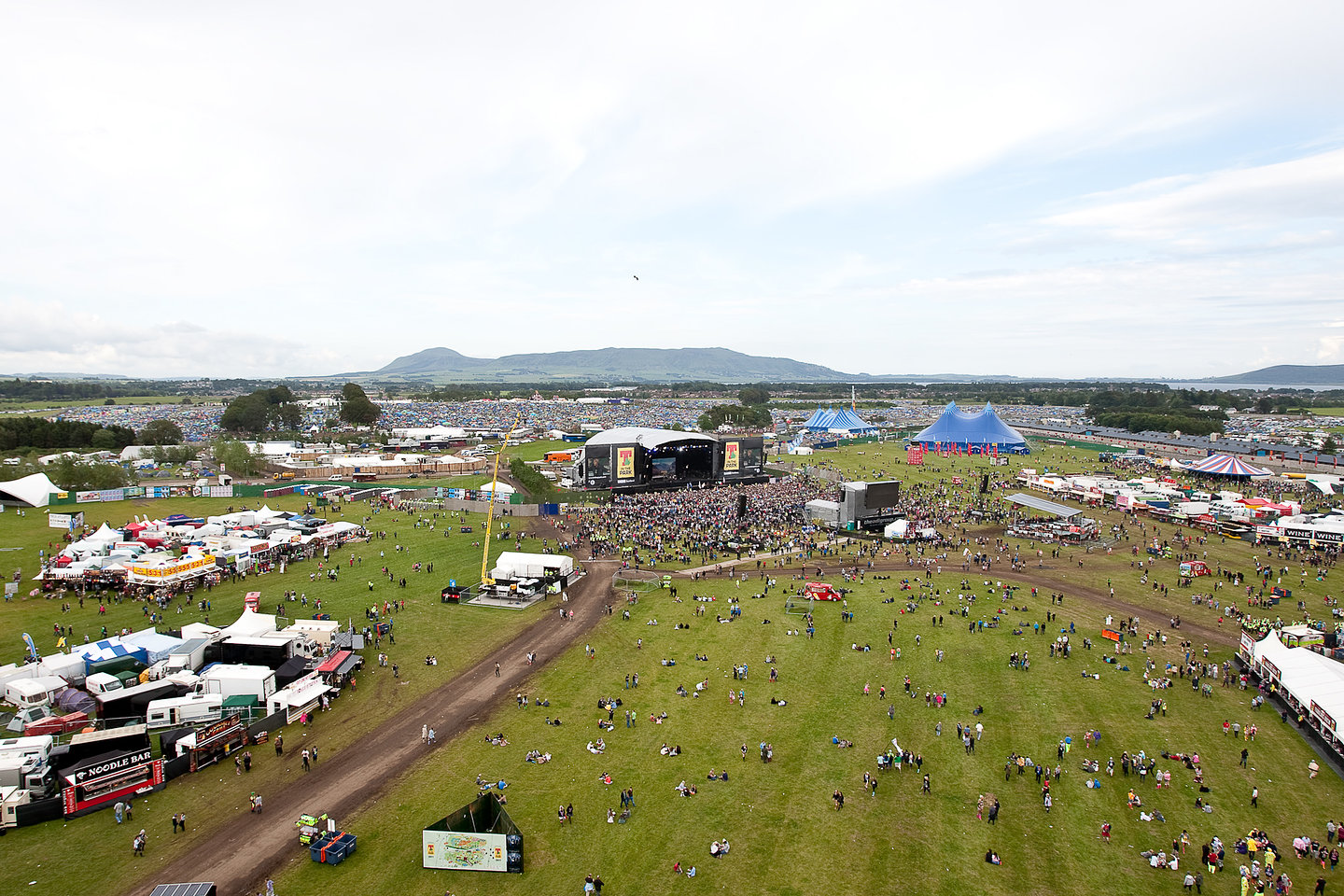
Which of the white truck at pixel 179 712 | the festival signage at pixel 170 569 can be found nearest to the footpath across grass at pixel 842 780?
the white truck at pixel 179 712

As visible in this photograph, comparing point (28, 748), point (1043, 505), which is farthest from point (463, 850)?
point (1043, 505)

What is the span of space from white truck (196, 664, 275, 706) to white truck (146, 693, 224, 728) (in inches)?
21.8

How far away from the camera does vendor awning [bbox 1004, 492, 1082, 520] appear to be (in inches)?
1919

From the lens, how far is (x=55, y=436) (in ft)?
246

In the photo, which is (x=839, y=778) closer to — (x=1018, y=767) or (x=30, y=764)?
(x=1018, y=767)

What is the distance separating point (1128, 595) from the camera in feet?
108

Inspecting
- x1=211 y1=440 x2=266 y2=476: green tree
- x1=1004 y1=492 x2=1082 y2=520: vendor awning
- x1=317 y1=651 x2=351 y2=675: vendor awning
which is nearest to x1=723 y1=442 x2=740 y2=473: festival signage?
x1=1004 y1=492 x2=1082 y2=520: vendor awning

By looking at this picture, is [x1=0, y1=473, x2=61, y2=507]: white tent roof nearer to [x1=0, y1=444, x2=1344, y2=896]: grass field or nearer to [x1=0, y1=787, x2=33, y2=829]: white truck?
[x1=0, y1=444, x2=1344, y2=896]: grass field

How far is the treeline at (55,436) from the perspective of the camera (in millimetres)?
71375

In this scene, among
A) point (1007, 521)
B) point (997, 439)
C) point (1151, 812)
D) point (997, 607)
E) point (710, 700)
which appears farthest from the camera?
point (997, 439)

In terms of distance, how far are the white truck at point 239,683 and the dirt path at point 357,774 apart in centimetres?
367

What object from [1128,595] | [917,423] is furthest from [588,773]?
[917,423]

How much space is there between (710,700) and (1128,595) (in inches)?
915

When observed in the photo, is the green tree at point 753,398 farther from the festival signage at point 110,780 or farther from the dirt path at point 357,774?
the festival signage at point 110,780
